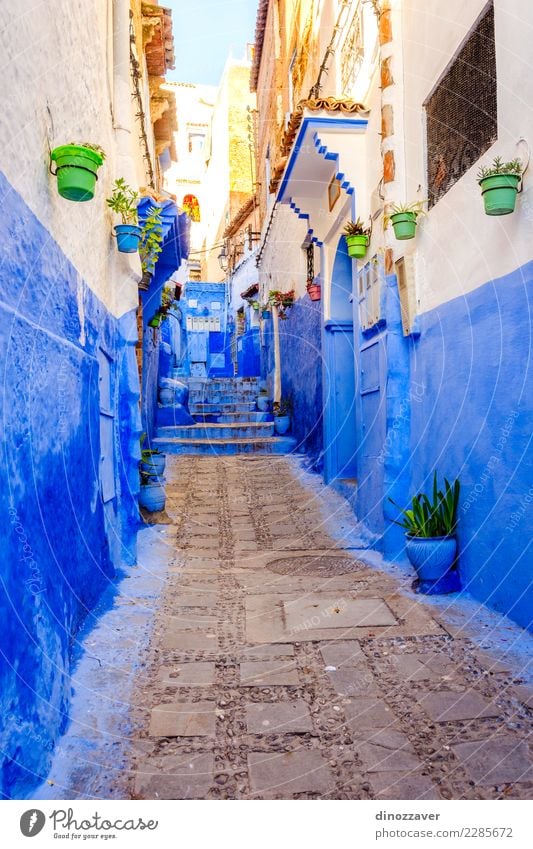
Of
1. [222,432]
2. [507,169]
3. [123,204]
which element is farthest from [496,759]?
[222,432]

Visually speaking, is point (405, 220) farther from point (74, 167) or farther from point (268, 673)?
point (268, 673)

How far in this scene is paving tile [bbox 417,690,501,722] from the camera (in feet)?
9.56

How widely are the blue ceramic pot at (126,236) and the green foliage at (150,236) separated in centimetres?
85

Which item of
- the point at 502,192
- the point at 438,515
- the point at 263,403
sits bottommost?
the point at 438,515

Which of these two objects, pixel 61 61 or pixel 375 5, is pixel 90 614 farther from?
pixel 375 5

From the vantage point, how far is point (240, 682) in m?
3.38

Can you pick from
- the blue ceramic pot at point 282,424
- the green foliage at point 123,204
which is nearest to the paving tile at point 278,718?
the green foliage at point 123,204

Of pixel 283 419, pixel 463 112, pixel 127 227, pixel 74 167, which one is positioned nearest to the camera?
pixel 74 167

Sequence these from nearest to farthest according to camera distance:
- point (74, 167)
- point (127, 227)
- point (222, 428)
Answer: point (74, 167)
point (127, 227)
point (222, 428)

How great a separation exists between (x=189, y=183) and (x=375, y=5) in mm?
31522

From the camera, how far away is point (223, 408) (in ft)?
48.8

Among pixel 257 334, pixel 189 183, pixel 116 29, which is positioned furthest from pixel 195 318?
pixel 116 29

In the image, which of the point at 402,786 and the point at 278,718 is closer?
the point at 402,786

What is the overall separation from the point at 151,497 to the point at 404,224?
3821mm
